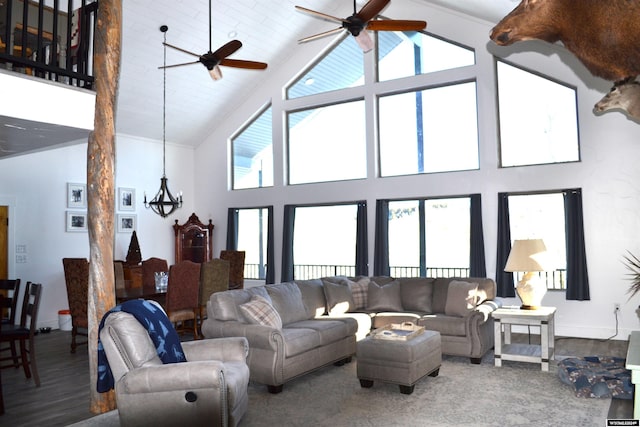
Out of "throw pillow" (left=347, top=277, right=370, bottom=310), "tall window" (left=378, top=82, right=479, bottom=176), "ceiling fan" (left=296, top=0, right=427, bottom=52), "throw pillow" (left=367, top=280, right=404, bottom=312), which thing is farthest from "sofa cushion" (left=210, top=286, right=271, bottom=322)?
"tall window" (left=378, top=82, right=479, bottom=176)

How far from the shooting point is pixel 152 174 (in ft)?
32.4

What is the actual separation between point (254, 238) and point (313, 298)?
425cm

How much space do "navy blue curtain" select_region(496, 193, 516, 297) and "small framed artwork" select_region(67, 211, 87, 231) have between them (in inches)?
255

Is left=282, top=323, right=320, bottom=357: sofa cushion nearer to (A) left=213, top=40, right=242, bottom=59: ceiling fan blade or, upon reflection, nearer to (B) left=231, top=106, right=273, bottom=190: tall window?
(A) left=213, top=40, right=242, bottom=59: ceiling fan blade

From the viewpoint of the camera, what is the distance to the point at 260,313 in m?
4.83

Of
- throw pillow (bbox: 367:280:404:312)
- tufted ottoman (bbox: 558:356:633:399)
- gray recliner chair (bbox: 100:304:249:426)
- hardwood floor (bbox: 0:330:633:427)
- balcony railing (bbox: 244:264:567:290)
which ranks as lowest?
hardwood floor (bbox: 0:330:633:427)

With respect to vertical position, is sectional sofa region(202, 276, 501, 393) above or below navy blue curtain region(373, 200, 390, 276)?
below

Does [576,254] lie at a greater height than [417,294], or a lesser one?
greater

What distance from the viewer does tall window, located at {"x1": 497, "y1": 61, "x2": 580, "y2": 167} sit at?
7285 mm

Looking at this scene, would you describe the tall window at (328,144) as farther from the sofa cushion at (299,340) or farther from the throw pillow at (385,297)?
the sofa cushion at (299,340)

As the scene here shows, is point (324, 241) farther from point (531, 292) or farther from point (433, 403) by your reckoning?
point (433, 403)

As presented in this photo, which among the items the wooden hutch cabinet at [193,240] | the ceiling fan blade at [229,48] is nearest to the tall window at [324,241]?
the wooden hutch cabinet at [193,240]

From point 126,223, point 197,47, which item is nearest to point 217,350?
point 197,47

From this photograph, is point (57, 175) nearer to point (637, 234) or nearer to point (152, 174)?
point (152, 174)
